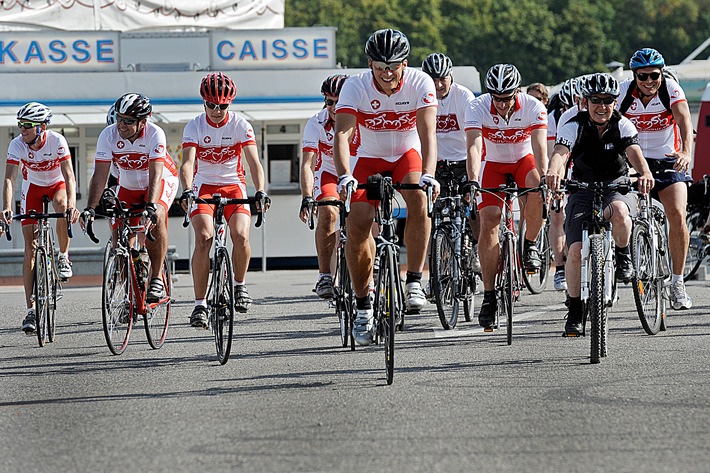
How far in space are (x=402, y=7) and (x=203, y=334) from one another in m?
84.8

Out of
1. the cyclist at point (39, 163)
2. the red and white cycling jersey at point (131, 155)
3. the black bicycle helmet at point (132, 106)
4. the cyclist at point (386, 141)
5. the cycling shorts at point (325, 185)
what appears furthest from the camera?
the cyclist at point (39, 163)

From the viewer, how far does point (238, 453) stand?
6.82 meters

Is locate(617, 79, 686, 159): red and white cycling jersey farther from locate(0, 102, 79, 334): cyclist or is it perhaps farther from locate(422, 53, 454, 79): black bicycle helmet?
locate(0, 102, 79, 334): cyclist

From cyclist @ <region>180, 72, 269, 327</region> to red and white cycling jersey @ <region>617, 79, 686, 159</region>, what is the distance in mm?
3116

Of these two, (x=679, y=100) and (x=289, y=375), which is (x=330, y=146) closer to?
(x=679, y=100)

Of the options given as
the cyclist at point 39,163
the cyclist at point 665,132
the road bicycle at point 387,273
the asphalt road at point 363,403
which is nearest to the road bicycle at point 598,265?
the asphalt road at point 363,403

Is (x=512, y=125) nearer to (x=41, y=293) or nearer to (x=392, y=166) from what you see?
(x=392, y=166)

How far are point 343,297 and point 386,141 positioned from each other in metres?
1.35

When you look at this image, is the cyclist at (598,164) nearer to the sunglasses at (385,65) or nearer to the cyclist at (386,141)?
the cyclist at (386,141)

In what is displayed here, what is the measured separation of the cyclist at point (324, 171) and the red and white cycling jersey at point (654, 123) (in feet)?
7.83

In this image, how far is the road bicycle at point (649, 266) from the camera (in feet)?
35.8

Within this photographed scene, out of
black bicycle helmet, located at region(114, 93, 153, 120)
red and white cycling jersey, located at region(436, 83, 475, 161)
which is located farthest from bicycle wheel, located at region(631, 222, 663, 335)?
black bicycle helmet, located at region(114, 93, 153, 120)

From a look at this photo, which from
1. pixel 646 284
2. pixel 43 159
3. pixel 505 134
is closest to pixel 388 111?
pixel 646 284

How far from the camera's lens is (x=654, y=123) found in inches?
488
